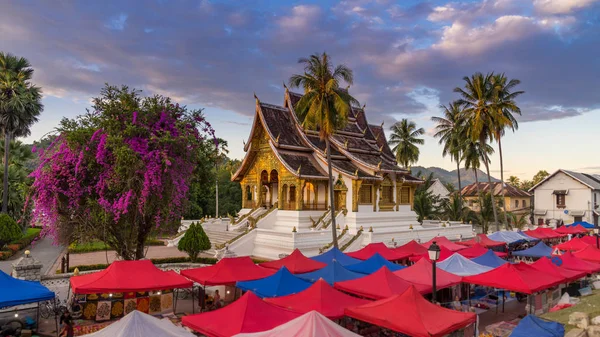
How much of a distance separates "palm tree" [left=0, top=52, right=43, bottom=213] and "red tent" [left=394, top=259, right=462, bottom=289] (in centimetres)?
2950

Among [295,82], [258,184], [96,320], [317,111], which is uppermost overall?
[295,82]

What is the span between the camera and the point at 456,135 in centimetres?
4459

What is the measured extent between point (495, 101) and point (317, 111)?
20.9m

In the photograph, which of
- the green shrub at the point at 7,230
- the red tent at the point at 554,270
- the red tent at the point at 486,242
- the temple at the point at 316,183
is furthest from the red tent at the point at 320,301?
the green shrub at the point at 7,230

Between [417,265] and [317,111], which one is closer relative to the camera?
[417,265]

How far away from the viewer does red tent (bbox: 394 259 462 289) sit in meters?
14.0

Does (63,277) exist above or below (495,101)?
below

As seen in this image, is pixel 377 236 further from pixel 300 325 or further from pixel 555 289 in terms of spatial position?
pixel 300 325

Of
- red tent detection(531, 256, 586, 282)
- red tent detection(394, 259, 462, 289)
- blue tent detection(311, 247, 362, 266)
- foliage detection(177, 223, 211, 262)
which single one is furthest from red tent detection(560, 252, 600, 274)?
foliage detection(177, 223, 211, 262)

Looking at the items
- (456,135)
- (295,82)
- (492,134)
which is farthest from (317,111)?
(456,135)

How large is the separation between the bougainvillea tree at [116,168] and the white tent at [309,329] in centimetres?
682

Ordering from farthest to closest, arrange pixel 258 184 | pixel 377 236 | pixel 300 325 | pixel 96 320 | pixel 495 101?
1. pixel 495 101
2. pixel 258 184
3. pixel 377 236
4. pixel 96 320
5. pixel 300 325

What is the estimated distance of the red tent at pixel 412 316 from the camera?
9.12m

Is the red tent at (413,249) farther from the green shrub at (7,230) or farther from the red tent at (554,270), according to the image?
the green shrub at (7,230)
